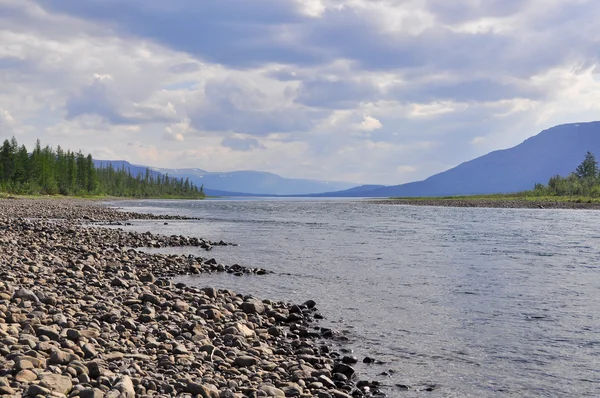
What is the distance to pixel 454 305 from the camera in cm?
1964

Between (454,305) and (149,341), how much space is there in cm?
1236

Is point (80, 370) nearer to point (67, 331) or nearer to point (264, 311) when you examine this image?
point (67, 331)

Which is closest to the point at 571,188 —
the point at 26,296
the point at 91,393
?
the point at 26,296

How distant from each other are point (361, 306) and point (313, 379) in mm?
8564

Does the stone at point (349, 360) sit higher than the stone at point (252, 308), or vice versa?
the stone at point (252, 308)

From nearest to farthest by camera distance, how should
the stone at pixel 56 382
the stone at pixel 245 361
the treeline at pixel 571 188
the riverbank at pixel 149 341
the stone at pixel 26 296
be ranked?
1. the stone at pixel 56 382
2. the riverbank at pixel 149 341
3. the stone at pixel 245 361
4. the stone at pixel 26 296
5. the treeline at pixel 571 188

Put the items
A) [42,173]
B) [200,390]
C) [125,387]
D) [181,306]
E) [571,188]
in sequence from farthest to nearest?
[571,188], [42,173], [181,306], [200,390], [125,387]

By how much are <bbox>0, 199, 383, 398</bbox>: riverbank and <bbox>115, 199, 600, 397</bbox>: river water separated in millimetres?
1559

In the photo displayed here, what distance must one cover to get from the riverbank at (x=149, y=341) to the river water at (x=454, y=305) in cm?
156

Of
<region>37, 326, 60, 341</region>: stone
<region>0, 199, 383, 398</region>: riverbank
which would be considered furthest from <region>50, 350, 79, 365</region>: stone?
<region>37, 326, 60, 341</region>: stone

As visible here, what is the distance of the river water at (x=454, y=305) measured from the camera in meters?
12.4

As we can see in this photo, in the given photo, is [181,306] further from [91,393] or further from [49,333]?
[91,393]

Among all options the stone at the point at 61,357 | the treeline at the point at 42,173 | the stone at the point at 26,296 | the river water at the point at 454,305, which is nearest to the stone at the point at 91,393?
the stone at the point at 61,357

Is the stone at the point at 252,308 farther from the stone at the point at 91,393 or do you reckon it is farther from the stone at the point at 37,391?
the stone at the point at 37,391
